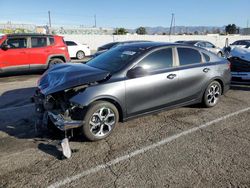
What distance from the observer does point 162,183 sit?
2.99 metres

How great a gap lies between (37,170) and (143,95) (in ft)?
7.17

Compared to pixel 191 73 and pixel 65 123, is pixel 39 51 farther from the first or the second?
pixel 65 123

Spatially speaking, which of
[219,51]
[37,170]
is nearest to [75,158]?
[37,170]

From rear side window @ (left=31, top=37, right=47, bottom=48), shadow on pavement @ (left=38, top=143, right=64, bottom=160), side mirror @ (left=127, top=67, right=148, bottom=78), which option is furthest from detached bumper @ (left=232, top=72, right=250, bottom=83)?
rear side window @ (left=31, top=37, right=47, bottom=48)

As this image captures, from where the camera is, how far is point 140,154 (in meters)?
3.68

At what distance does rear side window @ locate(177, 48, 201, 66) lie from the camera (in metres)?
5.22

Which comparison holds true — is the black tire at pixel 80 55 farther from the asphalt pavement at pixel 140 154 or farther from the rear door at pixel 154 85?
the rear door at pixel 154 85

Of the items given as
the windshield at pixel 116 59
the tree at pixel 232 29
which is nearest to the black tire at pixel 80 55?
the windshield at pixel 116 59

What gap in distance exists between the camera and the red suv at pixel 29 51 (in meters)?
9.53

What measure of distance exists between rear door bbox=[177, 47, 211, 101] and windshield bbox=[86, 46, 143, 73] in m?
1.04

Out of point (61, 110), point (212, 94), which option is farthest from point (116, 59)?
point (212, 94)

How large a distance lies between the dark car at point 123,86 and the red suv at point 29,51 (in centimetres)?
566

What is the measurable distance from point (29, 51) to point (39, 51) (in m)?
0.39

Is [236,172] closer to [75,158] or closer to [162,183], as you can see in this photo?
[162,183]
